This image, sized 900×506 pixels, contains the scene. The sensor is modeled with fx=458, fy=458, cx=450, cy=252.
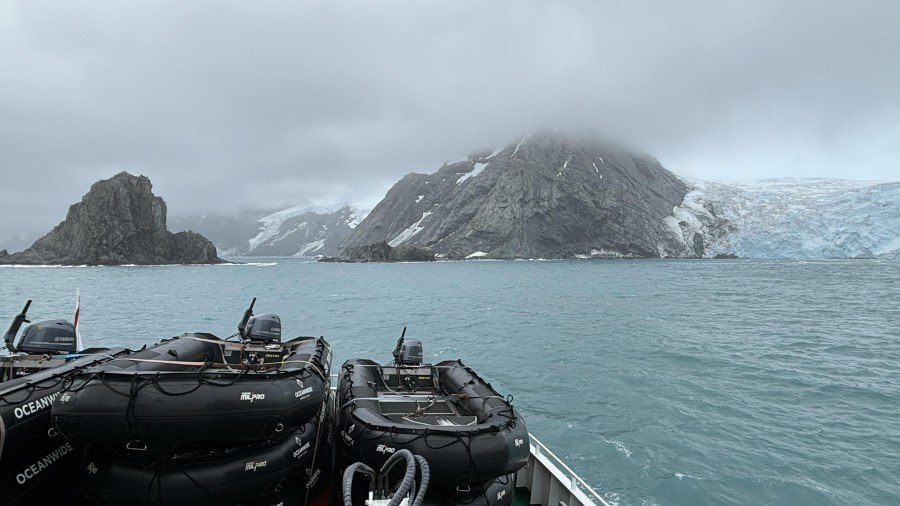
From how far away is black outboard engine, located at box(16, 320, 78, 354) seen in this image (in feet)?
26.5

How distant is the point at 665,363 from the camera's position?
2219 centimetres

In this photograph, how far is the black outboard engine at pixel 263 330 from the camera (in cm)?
981

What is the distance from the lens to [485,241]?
166m

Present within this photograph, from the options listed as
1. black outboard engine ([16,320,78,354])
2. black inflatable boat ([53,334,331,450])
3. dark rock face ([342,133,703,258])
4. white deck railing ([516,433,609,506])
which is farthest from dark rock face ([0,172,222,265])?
white deck railing ([516,433,609,506])

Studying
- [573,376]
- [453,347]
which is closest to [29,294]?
[453,347]

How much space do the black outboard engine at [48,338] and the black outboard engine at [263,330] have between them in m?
3.01

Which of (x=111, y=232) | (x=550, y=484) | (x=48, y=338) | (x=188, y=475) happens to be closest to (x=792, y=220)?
(x=550, y=484)

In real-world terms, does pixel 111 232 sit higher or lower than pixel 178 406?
higher

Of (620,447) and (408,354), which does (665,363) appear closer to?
(620,447)

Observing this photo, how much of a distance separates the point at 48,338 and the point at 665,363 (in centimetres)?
2283

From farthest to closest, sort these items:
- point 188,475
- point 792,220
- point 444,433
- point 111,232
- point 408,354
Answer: point 111,232 < point 792,220 < point 408,354 < point 444,433 < point 188,475

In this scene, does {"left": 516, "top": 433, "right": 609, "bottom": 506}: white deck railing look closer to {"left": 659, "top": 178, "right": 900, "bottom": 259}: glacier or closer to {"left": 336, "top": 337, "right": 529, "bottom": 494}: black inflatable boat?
{"left": 336, "top": 337, "right": 529, "bottom": 494}: black inflatable boat

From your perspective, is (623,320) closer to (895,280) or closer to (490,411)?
(490,411)

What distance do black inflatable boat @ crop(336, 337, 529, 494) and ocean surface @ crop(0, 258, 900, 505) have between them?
5.18m
